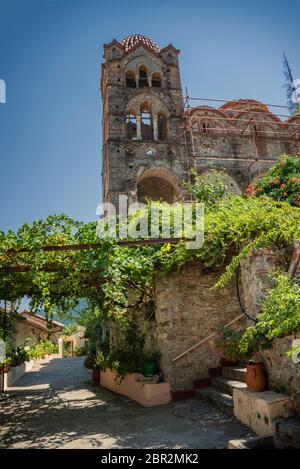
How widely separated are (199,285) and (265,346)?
9.81ft

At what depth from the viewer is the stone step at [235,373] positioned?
6.18m

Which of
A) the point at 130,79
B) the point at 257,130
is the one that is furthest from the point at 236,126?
the point at 130,79

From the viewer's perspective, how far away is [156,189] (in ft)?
58.6

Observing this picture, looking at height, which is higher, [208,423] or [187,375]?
[187,375]

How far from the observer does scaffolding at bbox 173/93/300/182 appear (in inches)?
669

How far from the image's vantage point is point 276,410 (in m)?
4.23

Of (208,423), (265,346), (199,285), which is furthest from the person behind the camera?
(199,285)

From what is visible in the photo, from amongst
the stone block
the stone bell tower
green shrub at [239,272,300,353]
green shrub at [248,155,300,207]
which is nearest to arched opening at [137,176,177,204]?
the stone bell tower

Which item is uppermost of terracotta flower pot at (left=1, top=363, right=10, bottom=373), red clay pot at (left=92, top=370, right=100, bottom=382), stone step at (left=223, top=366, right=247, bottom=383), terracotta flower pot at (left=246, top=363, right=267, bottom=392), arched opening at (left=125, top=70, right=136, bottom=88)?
arched opening at (left=125, top=70, right=136, bottom=88)

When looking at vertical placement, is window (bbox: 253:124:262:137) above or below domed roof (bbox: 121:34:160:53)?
below

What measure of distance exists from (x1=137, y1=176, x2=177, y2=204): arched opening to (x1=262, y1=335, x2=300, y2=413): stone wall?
13288 mm

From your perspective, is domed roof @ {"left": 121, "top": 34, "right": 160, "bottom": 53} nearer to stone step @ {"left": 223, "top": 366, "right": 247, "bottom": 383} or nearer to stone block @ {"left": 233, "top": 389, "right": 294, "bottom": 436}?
stone step @ {"left": 223, "top": 366, "right": 247, "bottom": 383}
